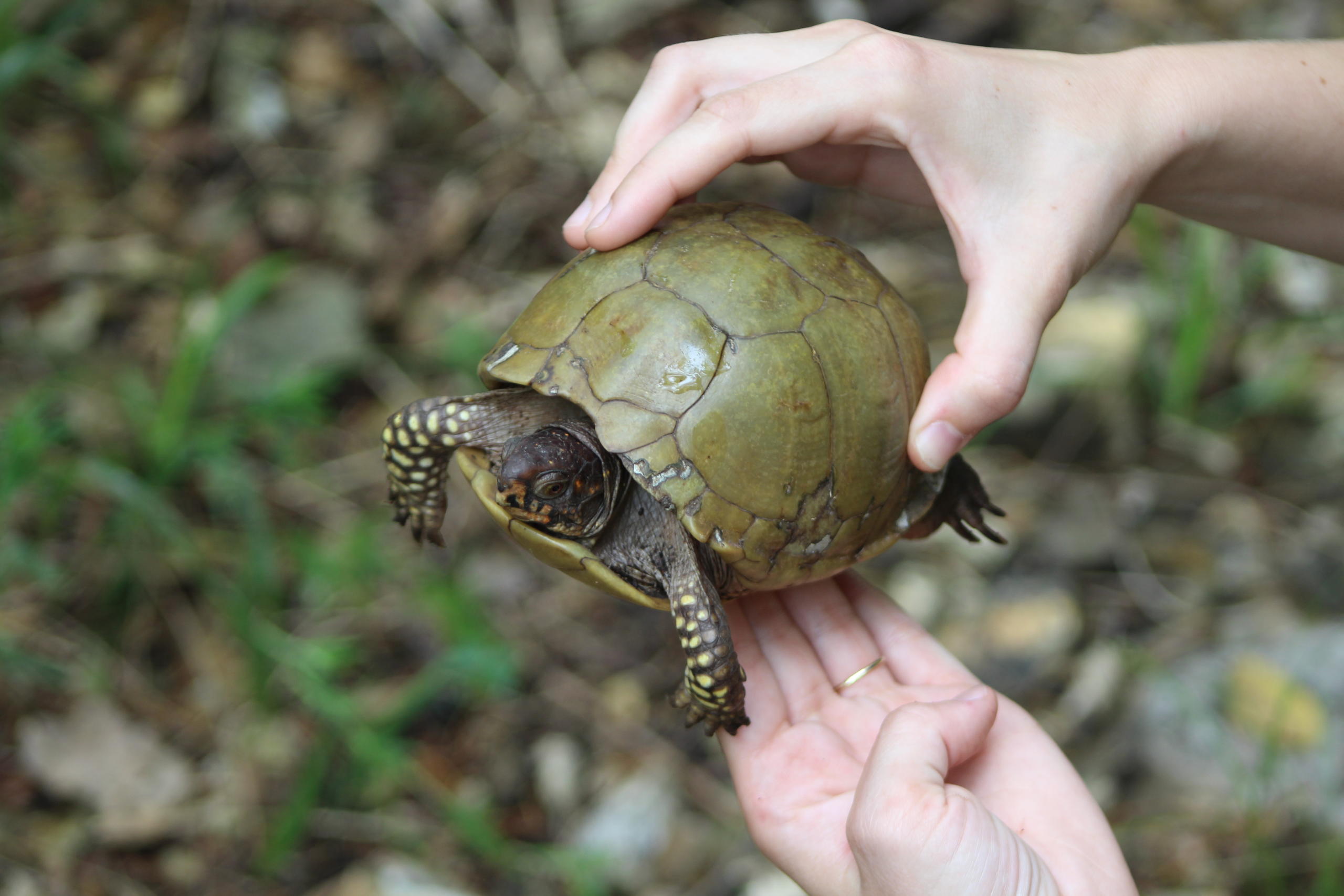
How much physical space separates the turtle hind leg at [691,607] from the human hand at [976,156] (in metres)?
0.56

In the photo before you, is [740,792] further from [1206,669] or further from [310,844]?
[1206,669]

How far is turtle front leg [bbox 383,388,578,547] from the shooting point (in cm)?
229

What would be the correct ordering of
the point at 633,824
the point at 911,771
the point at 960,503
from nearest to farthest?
the point at 911,771
the point at 960,503
the point at 633,824

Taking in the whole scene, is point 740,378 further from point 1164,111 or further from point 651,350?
point 1164,111

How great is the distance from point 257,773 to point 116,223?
2413mm

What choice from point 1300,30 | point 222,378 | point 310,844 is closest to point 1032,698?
point 310,844

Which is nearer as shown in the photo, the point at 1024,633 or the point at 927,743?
the point at 927,743

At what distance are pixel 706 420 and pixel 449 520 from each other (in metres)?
1.86

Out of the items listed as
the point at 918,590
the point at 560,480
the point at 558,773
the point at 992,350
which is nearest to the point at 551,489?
the point at 560,480

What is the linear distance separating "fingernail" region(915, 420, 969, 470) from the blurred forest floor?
4.74 ft

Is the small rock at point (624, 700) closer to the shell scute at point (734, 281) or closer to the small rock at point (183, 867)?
the small rock at point (183, 867)

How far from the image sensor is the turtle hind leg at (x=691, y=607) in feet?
6.70

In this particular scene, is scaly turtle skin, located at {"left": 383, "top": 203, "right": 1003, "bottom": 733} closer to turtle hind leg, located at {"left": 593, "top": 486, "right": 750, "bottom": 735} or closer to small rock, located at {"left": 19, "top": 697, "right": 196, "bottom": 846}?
turtle hind leg, located at {"left": 593, "top": 486, "right": 750, "bottom": 735}

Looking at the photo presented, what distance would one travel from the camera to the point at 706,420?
198cm
